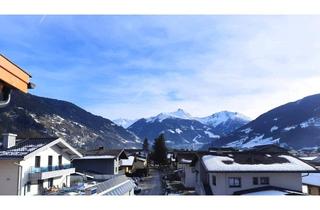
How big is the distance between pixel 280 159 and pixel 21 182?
298 inches

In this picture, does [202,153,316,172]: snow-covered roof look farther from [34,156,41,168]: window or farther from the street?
the street

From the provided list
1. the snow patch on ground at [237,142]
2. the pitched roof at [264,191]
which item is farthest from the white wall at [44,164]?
the snow patch on ground at [237,142]

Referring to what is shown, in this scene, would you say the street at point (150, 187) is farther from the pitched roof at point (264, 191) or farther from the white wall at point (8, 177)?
the white wall at point (8, 177)

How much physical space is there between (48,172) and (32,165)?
0.61m

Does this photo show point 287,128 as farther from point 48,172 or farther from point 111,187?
point 111,187

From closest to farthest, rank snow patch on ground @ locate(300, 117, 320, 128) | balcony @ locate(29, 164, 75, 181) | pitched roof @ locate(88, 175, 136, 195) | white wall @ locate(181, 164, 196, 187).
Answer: pitched roof @ locate(88, 175, 136, 195) → balcony @ locate(29, 164, 75, 181) → white wall @ locate(181, 164, 196, 187) → snow patch on ground @ locate(300, 117, 320, 128)

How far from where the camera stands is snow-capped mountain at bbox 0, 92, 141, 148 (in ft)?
246

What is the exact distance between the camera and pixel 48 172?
37.0 feet

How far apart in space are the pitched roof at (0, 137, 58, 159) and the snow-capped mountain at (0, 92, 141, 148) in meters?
32.2

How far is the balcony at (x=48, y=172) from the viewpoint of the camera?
10.6 meters

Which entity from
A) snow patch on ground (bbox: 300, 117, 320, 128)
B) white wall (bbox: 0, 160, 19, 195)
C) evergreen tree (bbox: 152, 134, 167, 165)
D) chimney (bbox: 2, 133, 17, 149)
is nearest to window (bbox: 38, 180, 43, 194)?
white wall (bbox: 0, 160, 19, 195)
